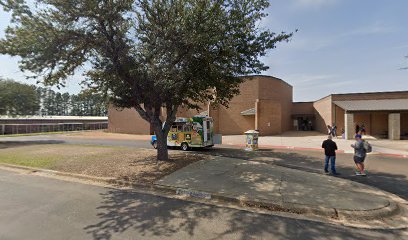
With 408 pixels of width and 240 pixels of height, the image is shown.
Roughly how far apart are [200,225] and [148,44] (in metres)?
6.90

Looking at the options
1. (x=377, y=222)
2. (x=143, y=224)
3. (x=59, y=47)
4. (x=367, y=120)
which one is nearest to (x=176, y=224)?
(x=143, y=224)

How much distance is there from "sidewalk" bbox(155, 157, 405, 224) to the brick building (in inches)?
671

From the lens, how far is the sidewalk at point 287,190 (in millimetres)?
5316

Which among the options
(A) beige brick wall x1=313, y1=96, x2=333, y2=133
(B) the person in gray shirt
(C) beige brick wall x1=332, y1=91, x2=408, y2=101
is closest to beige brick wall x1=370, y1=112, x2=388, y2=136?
(C) beige brick wall x1=332, y1=91, x2=408, y2=101

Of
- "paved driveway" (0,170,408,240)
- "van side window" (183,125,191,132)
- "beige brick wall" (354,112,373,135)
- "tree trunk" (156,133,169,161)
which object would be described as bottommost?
"paved driveway" (0,170,408,240)

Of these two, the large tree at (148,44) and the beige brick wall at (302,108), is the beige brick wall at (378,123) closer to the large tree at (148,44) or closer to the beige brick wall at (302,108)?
the beige brick wall at (302,108)

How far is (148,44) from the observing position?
8.84 meters

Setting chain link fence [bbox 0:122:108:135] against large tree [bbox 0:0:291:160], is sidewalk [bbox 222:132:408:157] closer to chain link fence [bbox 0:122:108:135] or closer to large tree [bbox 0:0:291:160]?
large tree [bbox 0:0:291:160]

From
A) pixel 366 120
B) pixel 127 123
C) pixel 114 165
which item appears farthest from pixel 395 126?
pixel 127 123

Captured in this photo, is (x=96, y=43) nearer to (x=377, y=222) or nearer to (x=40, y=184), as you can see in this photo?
(x=40, y=184)

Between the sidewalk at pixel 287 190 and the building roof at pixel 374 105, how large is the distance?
20907 mm

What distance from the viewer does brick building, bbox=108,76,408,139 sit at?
80.1 feet

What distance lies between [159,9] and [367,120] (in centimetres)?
2898

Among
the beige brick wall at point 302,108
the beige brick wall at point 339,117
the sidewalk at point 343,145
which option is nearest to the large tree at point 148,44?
the sidewalk at point 343,145
